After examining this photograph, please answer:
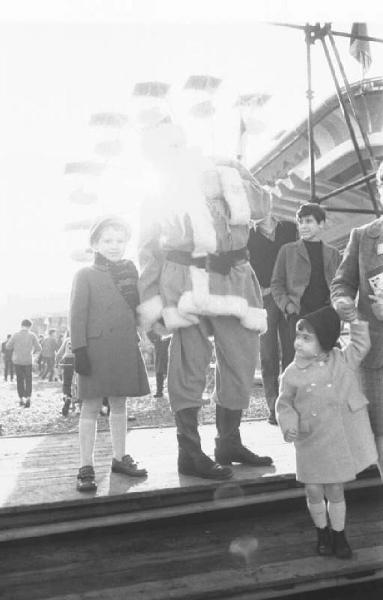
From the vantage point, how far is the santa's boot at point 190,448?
109 inches

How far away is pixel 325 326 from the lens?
2.46 m

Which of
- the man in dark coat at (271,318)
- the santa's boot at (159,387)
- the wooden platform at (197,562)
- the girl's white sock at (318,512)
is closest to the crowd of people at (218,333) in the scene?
the girl's white sock at (318,512)

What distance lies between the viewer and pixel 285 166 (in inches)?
562

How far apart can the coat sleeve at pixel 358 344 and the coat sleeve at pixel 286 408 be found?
30 centimetres

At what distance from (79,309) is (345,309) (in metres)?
1.42

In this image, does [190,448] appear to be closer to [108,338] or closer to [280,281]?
→ [108,338]

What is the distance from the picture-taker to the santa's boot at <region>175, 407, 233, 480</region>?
278 cm

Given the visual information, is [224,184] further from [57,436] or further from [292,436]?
[57,436]

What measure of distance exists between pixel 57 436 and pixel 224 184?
8.58 feet

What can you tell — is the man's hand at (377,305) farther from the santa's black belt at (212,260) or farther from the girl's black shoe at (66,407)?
the girl's black shoe at (66,407)

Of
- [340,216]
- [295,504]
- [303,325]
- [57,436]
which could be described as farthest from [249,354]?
[340,216]

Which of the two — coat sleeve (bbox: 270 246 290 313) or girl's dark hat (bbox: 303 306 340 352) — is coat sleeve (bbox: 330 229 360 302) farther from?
coat sleeve (bbox: 270 246 290 313)

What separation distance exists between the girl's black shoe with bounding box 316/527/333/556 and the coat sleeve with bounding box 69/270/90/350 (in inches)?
59.2

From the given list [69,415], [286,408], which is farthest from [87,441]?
[69,415]
